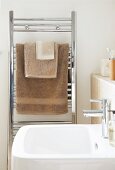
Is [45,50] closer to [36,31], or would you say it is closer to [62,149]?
[36,31]

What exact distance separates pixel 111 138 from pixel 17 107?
1.11 meters

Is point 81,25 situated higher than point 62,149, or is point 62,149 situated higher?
point 81,25

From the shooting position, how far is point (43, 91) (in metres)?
1.97

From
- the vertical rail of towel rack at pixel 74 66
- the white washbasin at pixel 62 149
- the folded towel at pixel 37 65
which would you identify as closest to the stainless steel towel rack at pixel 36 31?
the vertical rail of towel rack at pixel 74 66

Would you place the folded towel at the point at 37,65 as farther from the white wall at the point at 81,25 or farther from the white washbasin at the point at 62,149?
the white washbasin at the point at 62,149

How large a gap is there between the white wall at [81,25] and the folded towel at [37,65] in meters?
0.19

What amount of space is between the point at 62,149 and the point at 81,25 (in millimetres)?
1167

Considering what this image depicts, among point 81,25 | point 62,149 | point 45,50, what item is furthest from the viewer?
point 81,25

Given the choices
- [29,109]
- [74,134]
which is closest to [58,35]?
[29,109]

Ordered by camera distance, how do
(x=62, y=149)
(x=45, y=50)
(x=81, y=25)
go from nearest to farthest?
1. (x=62, y=149)
2. (x=45, y=50)
3. (x=81, y=25)

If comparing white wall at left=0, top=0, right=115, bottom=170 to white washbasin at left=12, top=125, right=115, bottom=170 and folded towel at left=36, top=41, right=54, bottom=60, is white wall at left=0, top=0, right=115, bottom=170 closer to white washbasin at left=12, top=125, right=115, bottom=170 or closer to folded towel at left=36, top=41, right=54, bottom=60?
folded towel at left=36, top=41, right=54, bottom=60

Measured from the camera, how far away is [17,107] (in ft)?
6.41

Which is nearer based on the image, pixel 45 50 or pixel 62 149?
pixel 62 149

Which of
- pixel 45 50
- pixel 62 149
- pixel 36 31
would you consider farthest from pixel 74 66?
pixel 62 149
